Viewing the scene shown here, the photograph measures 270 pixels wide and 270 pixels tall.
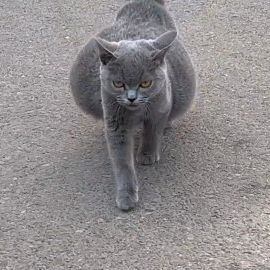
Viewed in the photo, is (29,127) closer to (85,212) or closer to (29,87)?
(29,87)

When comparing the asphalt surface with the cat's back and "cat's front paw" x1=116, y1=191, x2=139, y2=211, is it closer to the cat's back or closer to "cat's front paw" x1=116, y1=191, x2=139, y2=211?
"cat's front paw" x1=116, y1=191, x2=139, y2=211

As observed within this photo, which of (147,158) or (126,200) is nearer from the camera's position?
Result: (126,200)

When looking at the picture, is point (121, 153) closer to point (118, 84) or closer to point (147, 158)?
point (147, 158)

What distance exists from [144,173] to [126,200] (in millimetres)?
320

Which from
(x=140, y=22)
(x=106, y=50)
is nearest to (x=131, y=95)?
(x=106, y=50)

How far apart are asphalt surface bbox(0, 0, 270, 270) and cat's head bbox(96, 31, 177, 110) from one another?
49cm

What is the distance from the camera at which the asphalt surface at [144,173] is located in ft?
9.59

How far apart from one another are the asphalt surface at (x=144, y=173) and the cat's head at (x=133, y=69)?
1.59ft

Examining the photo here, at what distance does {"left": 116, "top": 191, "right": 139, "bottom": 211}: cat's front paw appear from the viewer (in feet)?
10.3

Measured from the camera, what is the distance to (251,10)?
525 cm

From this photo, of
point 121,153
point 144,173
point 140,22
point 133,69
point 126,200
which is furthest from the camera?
point 140,22

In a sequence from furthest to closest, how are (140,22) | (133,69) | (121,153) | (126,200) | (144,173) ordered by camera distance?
(140,22), (144,173), (121,153), (126,200), (133,69)

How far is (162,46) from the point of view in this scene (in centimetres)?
314

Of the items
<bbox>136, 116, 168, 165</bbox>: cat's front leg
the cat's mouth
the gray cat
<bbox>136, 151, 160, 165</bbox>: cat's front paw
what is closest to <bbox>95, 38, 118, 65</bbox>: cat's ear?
the gray cat
